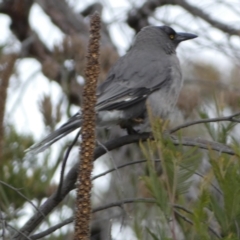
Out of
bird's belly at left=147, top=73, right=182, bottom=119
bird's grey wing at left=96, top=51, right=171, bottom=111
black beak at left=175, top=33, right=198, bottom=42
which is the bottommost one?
black beak at left=175, top=33, right=198, bottom=42

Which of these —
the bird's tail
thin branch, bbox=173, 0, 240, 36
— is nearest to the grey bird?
the bird's tail

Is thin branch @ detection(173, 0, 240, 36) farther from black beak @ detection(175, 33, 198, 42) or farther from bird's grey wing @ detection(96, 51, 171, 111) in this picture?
bird's grey wing @ detection(96, 51, 171, 111)

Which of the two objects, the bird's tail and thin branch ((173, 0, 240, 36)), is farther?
thin branch ((173, 0, 240, 36))

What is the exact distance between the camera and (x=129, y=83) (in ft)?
13.5

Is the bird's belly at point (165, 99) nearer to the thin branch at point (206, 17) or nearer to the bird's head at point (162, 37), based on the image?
the bird's head at point (162, 37)

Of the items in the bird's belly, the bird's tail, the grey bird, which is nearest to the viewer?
the bird's tail

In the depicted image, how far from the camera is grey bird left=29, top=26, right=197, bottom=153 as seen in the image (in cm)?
382

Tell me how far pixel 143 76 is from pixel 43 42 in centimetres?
172

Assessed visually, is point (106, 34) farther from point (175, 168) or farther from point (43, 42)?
point (175, 168)

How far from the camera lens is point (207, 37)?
15.5 ft

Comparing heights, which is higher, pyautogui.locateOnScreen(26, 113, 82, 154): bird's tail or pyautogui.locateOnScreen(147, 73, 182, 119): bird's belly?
pyautogui.locateOnScreen(26, 113, 82, 154): bird's tail

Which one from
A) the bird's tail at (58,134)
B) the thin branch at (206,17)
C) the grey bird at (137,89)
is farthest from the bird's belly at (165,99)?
the thin branch at (206,17)

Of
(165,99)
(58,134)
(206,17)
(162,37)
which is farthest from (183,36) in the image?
(58,134)

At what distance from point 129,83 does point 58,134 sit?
887 mm
